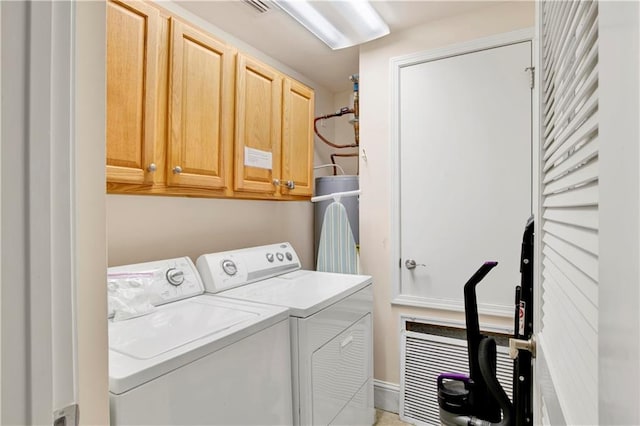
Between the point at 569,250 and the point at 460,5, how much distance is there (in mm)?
2053

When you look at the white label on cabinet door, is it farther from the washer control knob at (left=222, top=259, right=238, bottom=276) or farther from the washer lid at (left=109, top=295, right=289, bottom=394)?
the washer lid at (left=109, top=295, right=289, bottom=394)

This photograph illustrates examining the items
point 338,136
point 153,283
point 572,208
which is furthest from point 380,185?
point 572,208

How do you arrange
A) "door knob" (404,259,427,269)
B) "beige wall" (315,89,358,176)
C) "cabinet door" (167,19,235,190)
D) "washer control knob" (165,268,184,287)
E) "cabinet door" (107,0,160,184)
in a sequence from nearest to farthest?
"cabinet door" (107,0,160,184) < "cabinet door" (167,19,235,190) < "washer control knob" (165,268,184,287) < "door knob" (404,259,427,269) < "beige wall" (315,89,358,176)

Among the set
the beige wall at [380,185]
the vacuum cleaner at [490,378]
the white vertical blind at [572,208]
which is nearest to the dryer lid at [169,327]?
the vacuum cleaner at [490,378]

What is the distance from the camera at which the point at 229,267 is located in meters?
1.96

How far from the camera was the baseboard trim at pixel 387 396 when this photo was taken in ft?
7.95

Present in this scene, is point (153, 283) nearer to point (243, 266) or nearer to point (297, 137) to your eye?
point (243, 266)

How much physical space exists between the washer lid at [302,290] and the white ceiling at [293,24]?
5.13ft

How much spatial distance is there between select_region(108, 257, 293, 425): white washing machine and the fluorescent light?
1546 millimetres

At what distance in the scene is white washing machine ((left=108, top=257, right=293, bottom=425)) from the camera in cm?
99

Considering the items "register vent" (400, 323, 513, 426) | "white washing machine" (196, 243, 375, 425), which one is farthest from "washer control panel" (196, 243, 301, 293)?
"register vent" (400, 323, 513, 426)

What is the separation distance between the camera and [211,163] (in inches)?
68.2
